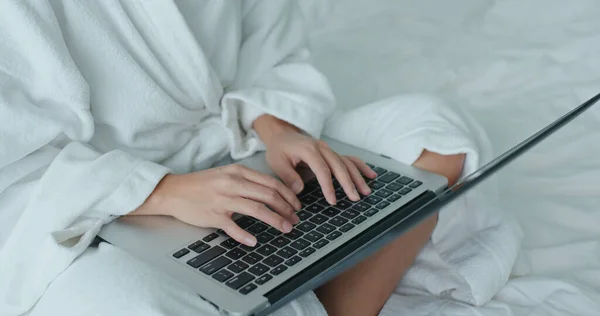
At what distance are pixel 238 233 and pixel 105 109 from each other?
9.7 inches

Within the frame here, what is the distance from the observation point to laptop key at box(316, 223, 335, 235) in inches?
30.1

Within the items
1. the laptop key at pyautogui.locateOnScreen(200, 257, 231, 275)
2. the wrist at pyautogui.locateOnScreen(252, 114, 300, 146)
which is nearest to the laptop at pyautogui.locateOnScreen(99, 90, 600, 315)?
the laptop key at pyautogui.locateOnScreen(200, 257, 231, 275)

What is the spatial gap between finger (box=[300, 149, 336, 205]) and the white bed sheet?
0.66 feet

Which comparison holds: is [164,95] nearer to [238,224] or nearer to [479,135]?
[238,224]

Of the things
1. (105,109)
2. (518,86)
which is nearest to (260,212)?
(105,109)

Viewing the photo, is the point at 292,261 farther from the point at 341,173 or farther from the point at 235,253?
the point at 341,173

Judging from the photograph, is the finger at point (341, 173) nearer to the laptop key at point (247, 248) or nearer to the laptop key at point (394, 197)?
the laptop key at point (394, 197)

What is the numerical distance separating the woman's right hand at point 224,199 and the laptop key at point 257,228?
0.02m

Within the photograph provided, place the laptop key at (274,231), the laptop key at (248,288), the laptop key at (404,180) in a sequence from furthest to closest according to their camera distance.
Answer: the laptop key at (404,180), the laptop key at (274,231), the laptop key at (248,288)

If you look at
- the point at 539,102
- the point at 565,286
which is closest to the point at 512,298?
the point at 565,286

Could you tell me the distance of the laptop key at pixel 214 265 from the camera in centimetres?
70

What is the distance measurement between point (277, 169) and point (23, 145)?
0.30 meters

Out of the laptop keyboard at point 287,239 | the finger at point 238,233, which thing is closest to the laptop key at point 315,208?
the laptop keyboard at point 287,239

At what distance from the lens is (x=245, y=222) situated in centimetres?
79
